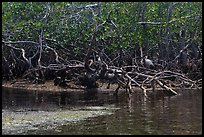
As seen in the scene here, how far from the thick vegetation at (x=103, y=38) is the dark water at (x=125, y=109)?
1497 mm

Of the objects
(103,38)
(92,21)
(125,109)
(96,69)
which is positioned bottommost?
(125,109)

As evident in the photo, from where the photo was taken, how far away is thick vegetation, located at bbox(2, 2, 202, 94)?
15.9 m

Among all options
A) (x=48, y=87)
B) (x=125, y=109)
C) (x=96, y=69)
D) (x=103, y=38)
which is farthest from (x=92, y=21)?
(x=125, y=109)

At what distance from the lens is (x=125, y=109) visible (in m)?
10.8

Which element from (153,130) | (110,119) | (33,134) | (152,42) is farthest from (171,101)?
(152,42)

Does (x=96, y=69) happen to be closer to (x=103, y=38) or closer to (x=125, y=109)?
(x=103, y=38)

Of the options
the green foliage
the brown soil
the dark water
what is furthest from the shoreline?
the green foliage

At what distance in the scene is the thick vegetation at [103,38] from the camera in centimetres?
1590

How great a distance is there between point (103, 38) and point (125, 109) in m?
5.70

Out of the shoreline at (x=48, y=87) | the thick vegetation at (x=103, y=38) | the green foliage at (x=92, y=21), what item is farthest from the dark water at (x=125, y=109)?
the green foliage at (x=92, y=21)

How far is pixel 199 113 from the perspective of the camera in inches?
391

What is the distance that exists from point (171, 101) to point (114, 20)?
489cm

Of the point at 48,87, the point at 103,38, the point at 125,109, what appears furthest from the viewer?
the point at 48,87

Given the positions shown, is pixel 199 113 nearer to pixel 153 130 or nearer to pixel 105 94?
pixel 153 130
